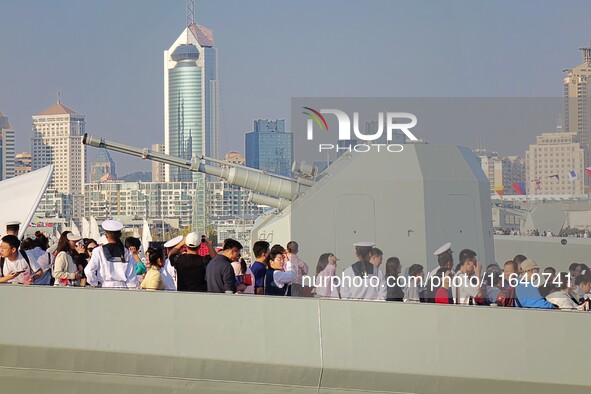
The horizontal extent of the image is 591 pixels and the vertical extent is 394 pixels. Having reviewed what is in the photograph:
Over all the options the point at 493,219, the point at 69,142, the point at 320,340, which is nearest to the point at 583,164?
the point at 493,219

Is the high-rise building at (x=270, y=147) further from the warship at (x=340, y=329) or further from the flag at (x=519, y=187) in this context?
the flag at (x=519, y=187)

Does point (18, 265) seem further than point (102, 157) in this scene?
No

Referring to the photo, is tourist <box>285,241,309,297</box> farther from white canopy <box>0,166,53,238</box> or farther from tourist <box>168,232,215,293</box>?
white canopy <box>0,166,53,238</box>

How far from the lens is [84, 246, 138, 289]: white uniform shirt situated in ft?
43.7

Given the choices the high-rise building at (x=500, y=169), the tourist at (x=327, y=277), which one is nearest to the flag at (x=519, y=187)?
the high-rise building at (x=500, y=169)

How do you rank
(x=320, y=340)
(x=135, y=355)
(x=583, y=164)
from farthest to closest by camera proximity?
(x=135, y=355) → (x=320, y=340) → (x=583, y=164)

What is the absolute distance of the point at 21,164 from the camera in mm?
16391

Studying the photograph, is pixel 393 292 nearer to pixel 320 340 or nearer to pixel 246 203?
pixel 320 340

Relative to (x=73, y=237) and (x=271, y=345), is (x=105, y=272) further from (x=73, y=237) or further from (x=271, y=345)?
(x=271, y=345)

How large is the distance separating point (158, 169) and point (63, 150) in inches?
56.3

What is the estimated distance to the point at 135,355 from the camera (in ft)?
41.4

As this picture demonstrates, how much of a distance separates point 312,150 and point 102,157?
6.08 m

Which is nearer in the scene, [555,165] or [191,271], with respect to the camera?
[555,165]

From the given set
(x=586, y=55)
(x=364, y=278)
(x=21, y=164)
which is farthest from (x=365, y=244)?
(x=21, y=164)
